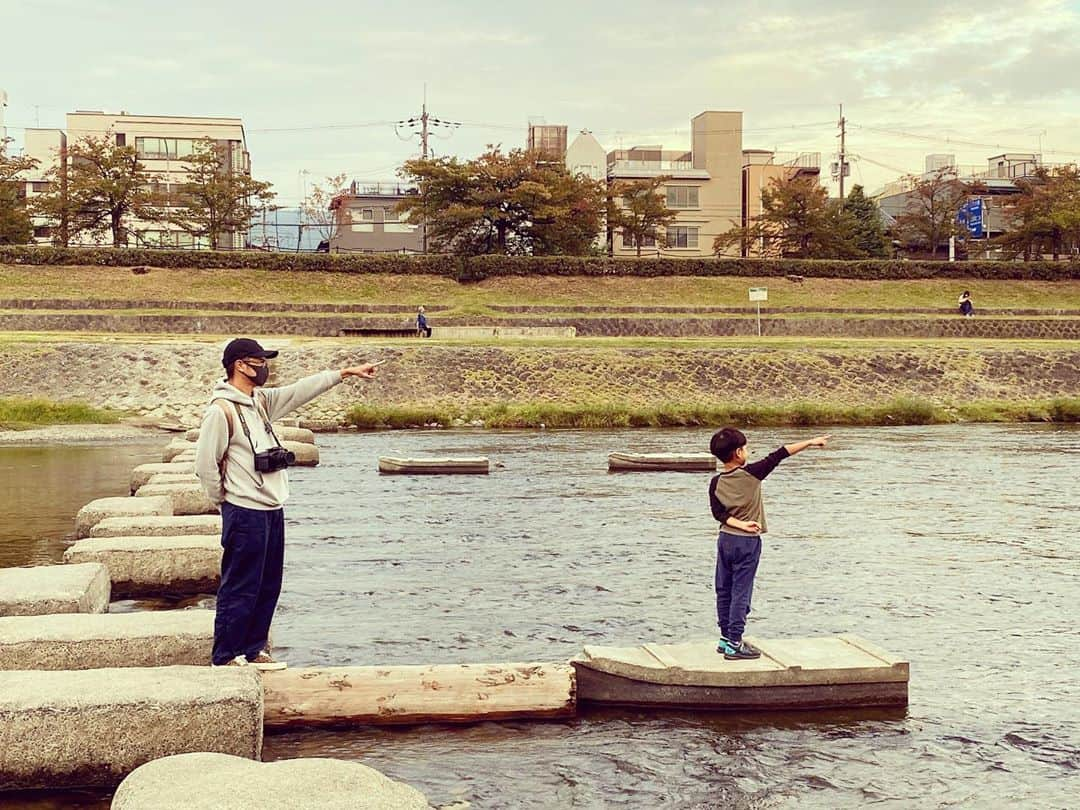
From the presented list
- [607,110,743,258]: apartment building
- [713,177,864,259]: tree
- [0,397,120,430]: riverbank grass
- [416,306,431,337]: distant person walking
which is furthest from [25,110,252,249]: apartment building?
[0,397,120,430]: riverbank grass

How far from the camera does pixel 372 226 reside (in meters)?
93.8

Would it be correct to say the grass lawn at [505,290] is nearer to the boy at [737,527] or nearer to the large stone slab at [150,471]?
the large stone slab at [150,471]

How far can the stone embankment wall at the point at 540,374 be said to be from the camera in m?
39.2

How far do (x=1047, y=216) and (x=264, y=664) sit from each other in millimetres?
71262

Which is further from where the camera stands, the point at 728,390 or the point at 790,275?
the point at 790,275

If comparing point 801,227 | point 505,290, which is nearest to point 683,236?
point 801,227

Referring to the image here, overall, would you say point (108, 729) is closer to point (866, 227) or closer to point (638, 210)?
point (638, 210)

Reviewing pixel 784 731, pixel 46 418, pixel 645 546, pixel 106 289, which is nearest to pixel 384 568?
pixel 645 546

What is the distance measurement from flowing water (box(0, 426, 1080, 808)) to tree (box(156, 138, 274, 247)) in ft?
143

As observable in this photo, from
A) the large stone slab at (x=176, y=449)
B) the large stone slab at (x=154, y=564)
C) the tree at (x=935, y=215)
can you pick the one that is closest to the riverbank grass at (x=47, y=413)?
the large stone slab at (x=176, y=449)

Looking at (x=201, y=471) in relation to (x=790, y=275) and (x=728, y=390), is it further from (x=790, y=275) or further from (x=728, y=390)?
(x=790, y=275)

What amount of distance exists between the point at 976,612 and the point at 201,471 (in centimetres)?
793

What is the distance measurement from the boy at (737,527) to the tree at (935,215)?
239ft

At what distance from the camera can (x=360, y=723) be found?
8477mm
